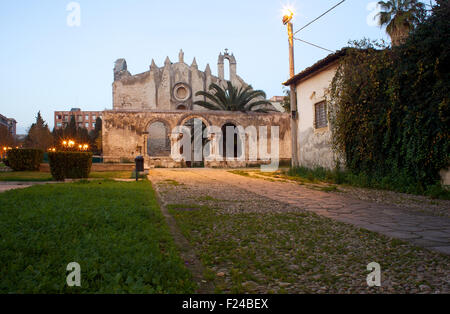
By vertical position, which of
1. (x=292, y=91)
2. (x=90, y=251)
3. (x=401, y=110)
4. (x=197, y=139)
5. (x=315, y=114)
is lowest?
(x=90, y=251)

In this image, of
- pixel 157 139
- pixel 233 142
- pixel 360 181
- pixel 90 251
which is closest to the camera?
pixel 90 251

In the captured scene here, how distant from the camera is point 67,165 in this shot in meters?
11.6

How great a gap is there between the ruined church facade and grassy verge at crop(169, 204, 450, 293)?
17.5 m

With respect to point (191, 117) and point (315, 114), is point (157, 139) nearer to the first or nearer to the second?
point (191, 117)

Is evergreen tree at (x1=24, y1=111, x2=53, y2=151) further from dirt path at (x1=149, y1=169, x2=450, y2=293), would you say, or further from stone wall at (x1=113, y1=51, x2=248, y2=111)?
dirt path at (x1=149, y1=169, x2=450, y2=293)

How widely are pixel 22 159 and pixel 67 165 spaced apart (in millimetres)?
7121

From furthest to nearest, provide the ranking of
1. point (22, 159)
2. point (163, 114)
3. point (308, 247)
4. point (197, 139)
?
1. point (197, 139)
2. point (163, 114)
3. point (22, 159)
4. point (308, 247)

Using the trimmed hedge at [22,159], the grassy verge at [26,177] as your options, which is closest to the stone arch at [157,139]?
the trimmed hedge at [22,159]

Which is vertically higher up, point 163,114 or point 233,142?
point 163,114

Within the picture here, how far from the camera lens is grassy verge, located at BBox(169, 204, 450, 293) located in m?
2.36

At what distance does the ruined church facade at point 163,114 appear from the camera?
24230mm

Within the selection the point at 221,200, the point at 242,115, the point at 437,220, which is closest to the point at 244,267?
the point at 437,220

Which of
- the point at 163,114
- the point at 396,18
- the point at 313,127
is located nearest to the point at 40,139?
the point at 163,114

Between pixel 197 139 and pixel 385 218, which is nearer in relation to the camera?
pixel 385 218
